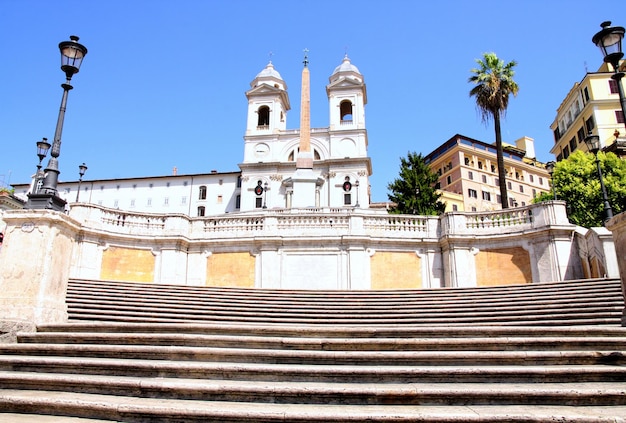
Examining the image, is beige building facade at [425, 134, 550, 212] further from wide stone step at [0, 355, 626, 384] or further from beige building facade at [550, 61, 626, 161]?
wide stone step at [0, 355, 626, 384]

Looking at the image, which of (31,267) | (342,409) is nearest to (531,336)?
(342,409)

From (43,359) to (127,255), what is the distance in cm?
1256

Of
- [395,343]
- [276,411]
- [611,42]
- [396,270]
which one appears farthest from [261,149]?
[276,411]

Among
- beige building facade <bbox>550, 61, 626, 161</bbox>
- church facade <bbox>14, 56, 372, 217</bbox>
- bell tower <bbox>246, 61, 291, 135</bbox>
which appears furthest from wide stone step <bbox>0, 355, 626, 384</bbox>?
bell tower <bbox>246, 61, 291, 135</bbox>

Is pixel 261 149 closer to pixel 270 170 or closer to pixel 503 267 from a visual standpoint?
pixel 270 170

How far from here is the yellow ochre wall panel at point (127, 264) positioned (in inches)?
689

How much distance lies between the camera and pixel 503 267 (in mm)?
16969

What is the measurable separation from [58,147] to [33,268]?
2.61 meters

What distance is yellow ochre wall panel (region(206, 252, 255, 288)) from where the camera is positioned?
695 inches

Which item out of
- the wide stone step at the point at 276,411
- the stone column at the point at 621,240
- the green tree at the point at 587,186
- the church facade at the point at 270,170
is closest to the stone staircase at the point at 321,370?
the wide stone step at the point at 276,411

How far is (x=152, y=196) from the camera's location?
249 ft

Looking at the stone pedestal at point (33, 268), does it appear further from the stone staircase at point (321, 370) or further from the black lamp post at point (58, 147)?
the stone staircase at point (321, 370)

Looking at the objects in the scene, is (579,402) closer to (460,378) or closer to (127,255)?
(460,378)

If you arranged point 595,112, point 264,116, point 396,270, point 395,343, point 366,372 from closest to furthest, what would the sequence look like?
point 366,372
point 395,343
point 396,270
point 595,112
point 264,116
